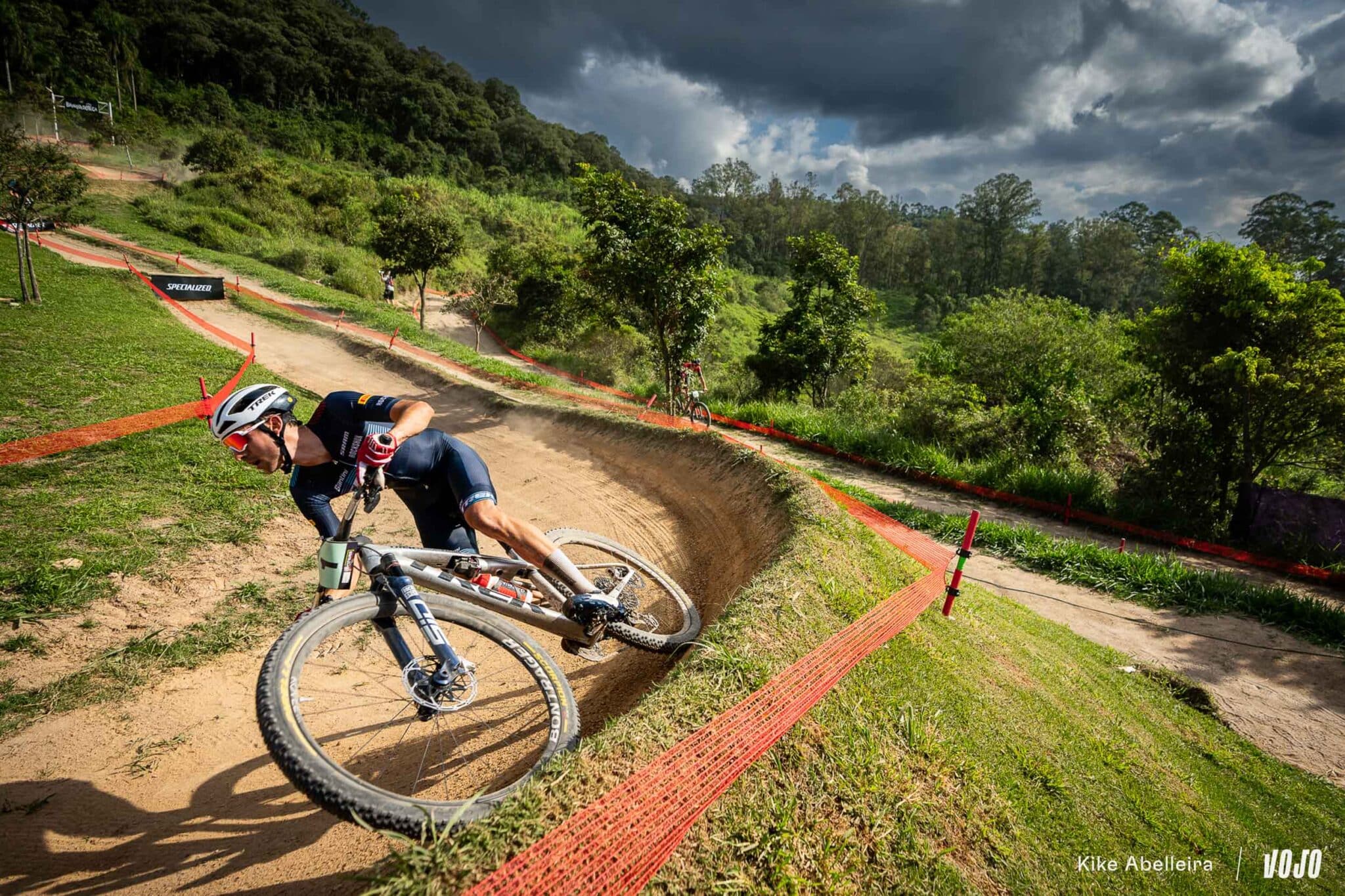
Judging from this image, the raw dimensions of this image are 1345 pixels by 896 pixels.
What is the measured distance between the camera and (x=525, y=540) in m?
3.93

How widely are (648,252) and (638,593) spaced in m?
10.4

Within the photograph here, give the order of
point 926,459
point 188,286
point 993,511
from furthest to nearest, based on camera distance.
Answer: point 188,286
point 926,459
point 993,511

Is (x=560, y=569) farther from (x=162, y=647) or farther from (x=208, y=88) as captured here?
(x=208, y=88)

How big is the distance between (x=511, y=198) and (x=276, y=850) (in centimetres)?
7528

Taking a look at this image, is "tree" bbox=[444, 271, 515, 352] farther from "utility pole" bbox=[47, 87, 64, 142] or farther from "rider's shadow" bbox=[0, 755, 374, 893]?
"utility pole" bbox=[47, 87, 64, 142]

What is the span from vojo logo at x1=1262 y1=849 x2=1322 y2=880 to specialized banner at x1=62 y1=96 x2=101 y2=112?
80551 millimetres

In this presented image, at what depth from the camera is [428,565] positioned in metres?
3.50

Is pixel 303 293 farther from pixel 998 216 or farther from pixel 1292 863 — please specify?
pixel 998 216

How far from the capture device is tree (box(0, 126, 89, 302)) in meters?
14.3

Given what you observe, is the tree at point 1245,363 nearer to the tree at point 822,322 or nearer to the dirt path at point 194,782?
the dirt path at point 194,782

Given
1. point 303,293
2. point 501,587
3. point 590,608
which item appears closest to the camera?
point 501,587

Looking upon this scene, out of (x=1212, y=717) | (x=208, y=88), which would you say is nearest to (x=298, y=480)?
(x=1212, y=717)

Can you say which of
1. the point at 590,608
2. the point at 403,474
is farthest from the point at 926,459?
the point at 403,474

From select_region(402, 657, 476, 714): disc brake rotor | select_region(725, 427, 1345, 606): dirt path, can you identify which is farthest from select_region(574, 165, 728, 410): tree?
select_region(402, 657, 476, 714): disc brake rotor
